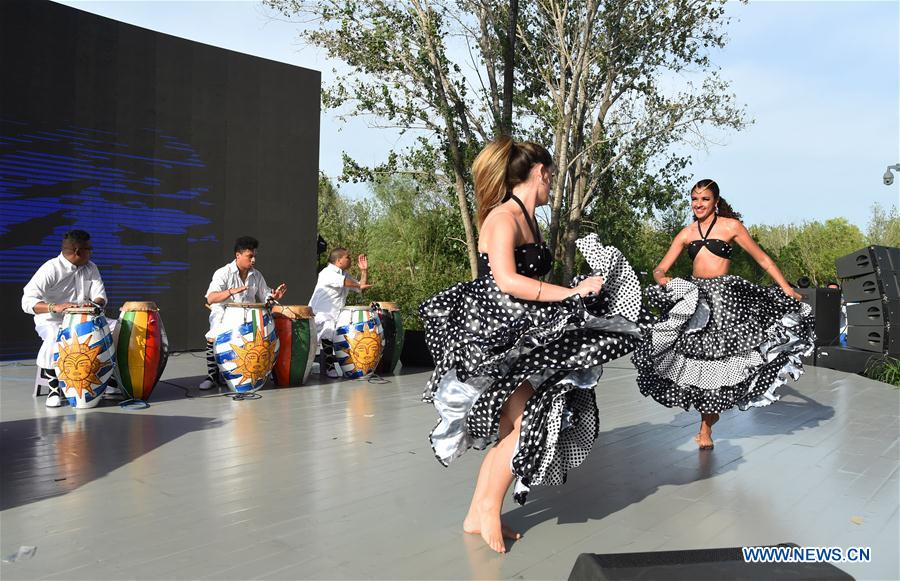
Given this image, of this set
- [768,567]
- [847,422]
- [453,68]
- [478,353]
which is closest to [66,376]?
[478,353]

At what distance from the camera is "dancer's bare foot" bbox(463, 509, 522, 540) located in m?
3.04

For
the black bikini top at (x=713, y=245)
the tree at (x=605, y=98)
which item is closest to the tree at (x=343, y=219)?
the tree at (x=605, y=98)

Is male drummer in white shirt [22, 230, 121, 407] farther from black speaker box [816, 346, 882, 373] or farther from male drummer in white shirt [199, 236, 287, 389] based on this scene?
black speaker box [816, 346, 882, 373]

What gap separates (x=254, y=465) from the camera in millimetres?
4180

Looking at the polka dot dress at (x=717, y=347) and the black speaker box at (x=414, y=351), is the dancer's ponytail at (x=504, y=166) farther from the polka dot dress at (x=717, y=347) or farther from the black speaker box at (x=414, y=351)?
the black speaker box at (x=414, y=351)

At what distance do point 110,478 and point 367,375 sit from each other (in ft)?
Answer: 14.7

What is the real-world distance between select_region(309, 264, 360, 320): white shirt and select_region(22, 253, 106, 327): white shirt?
2.46 metres

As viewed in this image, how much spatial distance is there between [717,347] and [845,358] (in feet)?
22.5

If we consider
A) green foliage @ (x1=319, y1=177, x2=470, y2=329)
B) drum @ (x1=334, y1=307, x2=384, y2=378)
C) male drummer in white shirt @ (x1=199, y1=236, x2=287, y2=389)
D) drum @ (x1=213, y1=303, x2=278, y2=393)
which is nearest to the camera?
drum @ (x1=213, y1=303, x2=278, y2=393)

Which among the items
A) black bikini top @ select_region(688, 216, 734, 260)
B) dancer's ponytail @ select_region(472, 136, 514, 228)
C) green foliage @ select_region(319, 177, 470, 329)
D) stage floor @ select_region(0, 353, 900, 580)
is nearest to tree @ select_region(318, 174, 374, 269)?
green foliage @ select_region(319, 177, 470, 329)

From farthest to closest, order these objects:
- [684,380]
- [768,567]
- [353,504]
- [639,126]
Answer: [639,126] → [684,380] → [353,504] → [768,567]

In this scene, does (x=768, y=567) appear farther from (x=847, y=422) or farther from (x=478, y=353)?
(x=847, y=422)

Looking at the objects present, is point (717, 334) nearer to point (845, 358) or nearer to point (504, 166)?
point (504, 166)

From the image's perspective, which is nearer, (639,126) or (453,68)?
(453,68)
